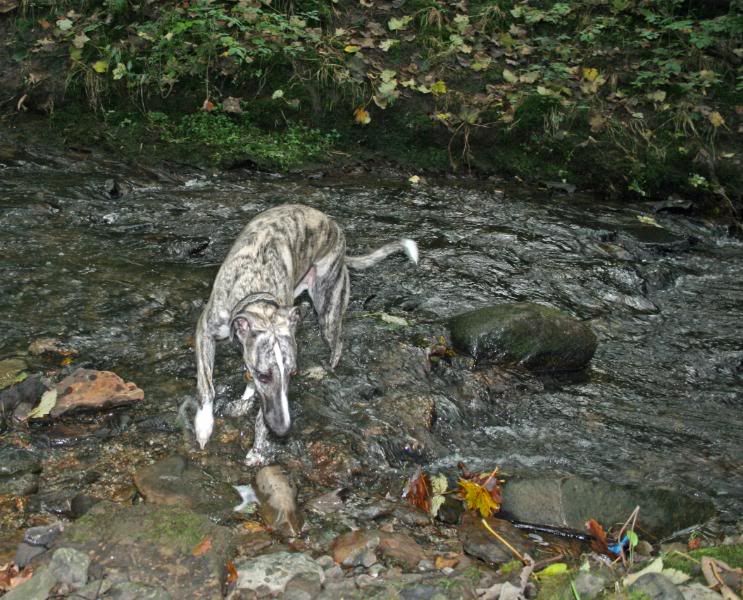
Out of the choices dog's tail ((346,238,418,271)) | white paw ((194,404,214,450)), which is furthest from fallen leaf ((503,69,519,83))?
white paw ((194,404,214,450))

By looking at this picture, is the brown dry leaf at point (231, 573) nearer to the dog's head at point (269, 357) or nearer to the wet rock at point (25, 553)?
the wet rock at point (25, 553)

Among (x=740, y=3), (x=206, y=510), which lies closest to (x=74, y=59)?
(x=206, y=510)

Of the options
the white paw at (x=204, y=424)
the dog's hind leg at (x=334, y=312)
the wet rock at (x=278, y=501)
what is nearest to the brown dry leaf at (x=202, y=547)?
the wet rock at (x=278, y=501)

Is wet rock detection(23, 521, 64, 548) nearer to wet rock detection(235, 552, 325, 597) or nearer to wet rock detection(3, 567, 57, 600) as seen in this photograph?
wet rock detection(3, 567, 57, 600)

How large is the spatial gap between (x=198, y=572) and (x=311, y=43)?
8784 millimetres

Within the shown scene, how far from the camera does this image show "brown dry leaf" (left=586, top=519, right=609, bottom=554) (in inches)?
158

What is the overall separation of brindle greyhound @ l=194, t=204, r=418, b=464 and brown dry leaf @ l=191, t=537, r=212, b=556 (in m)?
0.96

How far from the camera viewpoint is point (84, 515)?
147 inches

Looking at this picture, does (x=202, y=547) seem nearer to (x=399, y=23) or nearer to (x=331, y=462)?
(x=331, y=462)

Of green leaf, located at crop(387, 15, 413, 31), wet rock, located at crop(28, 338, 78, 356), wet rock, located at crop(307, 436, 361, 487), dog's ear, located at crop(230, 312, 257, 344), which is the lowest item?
wet rock, located at crop(307, 436, 361, 487)

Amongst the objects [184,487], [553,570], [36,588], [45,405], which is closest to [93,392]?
[45,405]

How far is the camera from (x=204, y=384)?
4.86 m

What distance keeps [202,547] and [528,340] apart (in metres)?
3.32

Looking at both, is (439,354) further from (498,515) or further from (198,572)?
(198,572)
